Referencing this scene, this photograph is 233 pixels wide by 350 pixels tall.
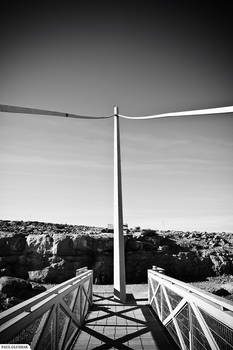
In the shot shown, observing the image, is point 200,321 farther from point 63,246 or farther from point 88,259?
point 63,246

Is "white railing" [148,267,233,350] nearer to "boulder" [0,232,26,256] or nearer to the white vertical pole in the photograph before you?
the white vertical pole

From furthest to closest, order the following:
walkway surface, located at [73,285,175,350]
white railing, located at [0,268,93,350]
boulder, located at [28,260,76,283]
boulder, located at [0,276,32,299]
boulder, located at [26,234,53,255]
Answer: boulder, located at [26,234,53,255] → boulder, located at [28,260,76,283] → boulder, located at [0,276,32,299] → walkway surface, located at [73,285,175,350] → white railing, located at [0,268,93,350]

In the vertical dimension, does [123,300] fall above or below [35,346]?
below

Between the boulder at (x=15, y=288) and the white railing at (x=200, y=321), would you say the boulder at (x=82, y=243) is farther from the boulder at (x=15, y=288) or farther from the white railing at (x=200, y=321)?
the white railing at (x=200, y=321)

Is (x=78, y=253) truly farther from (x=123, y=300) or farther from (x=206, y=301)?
(x=206, y=301)

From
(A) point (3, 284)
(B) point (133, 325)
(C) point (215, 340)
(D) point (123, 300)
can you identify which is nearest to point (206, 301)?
(C) point (215, 340)

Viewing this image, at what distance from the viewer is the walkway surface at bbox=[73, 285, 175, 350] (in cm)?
417

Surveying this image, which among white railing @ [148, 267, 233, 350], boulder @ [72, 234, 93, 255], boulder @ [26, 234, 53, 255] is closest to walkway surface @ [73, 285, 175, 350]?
white railing @ [148, 267, 233, 350]

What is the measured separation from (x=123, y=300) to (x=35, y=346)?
6.30 metres

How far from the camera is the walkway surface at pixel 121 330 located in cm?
417

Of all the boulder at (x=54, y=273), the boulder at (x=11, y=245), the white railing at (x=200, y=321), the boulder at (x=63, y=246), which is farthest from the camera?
the boulder at (x=11, y=245)

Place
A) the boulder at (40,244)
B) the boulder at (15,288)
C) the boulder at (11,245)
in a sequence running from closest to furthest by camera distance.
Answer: the boulder at (15,288), the boulder at (40,244), the boulder at (11,245)

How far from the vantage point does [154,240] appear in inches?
714

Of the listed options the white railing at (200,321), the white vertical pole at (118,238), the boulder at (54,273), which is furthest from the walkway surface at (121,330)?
the boulder at (54,273)
